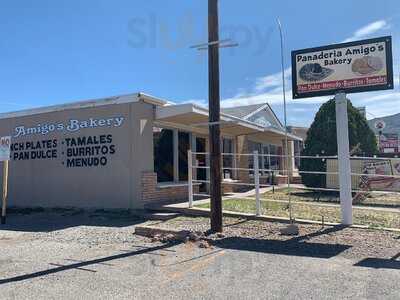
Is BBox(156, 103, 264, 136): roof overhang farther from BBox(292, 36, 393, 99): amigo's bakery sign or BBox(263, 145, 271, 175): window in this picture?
BBox(263, 145, 271, 175): window

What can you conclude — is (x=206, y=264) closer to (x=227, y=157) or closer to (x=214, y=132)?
(x=214, y=132)

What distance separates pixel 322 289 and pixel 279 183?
2107 centimetres

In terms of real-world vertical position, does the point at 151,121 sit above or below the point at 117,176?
above

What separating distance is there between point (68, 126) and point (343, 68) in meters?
8.73

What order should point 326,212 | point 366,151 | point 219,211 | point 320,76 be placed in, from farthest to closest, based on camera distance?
point 366,151, point 326,212, point 320,76, point 219,211

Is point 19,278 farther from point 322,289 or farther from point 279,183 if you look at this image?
point 279,183

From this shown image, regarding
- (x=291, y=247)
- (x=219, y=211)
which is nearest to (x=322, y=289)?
(x=291, y=247)

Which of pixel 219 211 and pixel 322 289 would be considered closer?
pixel 322 289

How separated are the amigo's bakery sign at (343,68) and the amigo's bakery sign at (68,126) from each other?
18.5 feet

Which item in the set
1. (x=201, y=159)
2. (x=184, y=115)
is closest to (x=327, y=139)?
(x=201, y=159)

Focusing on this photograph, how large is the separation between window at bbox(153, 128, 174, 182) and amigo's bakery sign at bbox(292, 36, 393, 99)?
5.31 m

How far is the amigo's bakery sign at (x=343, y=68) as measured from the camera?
1044 cm

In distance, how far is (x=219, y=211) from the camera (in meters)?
10.3

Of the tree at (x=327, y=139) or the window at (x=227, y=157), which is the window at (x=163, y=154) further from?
the tree at (x=327, y=139)
